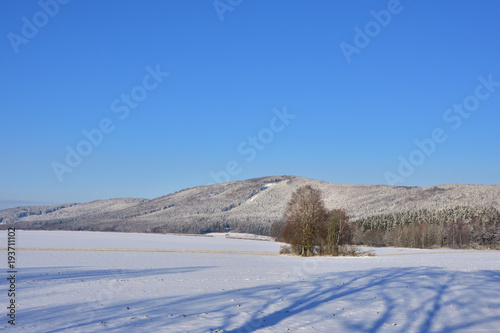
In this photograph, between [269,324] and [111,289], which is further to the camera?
[111,289]

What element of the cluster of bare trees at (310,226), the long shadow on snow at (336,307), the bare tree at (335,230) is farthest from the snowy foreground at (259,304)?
the bare tree at (335,230)

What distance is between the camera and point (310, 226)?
5178 centimetres

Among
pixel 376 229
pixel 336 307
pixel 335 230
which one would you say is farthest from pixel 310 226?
pixel 376 229

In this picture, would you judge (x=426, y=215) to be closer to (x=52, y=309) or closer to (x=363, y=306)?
(x=363, y=306)

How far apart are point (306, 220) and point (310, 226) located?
94cm

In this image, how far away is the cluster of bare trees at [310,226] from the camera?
52.0 metres

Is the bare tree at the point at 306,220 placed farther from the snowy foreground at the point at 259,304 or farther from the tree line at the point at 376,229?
the snowy foreground at the point at 259,304

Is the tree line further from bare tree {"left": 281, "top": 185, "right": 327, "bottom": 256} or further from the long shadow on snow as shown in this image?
the long shadow on snow

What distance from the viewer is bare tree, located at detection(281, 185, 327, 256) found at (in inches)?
2041

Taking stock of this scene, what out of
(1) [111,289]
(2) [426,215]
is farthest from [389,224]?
(1) [111,289]

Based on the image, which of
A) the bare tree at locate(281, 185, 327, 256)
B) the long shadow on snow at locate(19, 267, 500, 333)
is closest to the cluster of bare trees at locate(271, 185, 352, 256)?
the bare tree at locate(281, 185, 327, 256)

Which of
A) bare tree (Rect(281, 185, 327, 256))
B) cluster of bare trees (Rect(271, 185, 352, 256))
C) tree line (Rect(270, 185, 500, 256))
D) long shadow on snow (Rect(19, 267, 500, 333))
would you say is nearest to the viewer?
long shadow on snow (Rect(19, 267, 500, 333))

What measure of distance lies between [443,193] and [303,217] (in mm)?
152083

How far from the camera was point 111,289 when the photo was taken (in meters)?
21.1
